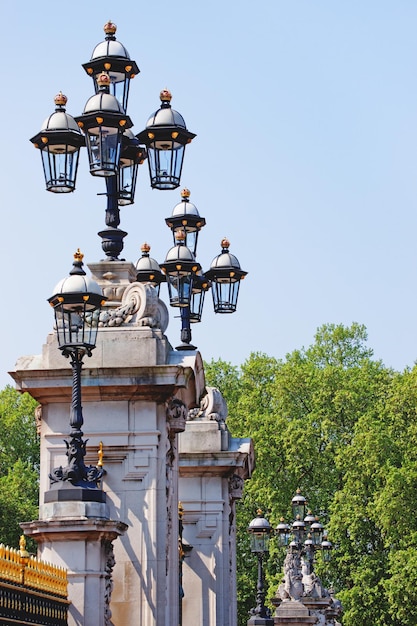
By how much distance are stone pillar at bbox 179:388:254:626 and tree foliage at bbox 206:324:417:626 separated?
28326mm

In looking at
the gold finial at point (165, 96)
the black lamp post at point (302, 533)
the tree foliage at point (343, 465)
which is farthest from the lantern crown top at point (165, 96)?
the tree foliage at point (343, 465)

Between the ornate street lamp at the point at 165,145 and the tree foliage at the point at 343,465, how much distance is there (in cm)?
3366

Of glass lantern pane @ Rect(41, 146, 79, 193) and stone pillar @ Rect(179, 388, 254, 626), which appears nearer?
glass lantern pane @ Rect(41, 146, 79, 193)

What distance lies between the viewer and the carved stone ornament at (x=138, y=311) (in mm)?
16109

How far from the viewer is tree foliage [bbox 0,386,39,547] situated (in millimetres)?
53531

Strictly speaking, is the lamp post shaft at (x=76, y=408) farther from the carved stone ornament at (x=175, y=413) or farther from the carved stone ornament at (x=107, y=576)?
the carved stone ornament at (x=175, y=413)

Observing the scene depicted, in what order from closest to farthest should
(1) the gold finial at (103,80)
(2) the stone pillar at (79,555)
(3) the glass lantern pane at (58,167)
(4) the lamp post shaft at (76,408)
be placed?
1. (2) the stone pillar at (79,555)
2. (4) the lamp post shaft at (76,408)
3. (3) the glass lantern pane at (58,167)
4. (1) the gold finial at (103,80)

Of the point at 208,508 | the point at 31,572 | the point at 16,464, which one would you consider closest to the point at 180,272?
the point at 208,508

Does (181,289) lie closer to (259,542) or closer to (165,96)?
(165,96)

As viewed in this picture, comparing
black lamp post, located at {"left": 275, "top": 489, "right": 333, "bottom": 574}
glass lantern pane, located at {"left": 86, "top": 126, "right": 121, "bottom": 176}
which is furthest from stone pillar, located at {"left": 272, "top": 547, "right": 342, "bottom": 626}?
glass lantern pane, located at {"left": 86, "top": 126, "right": 121, "bottom": 176}

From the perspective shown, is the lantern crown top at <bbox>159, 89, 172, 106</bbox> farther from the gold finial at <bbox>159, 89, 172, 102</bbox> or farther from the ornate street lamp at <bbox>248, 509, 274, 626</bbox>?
the ornate street lamp at <bbox>248, 509, 274, 626</bbox>

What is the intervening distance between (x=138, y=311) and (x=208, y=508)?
6537mm

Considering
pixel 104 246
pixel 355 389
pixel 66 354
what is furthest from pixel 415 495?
pixel 66 354

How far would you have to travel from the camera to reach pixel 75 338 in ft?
43.8
